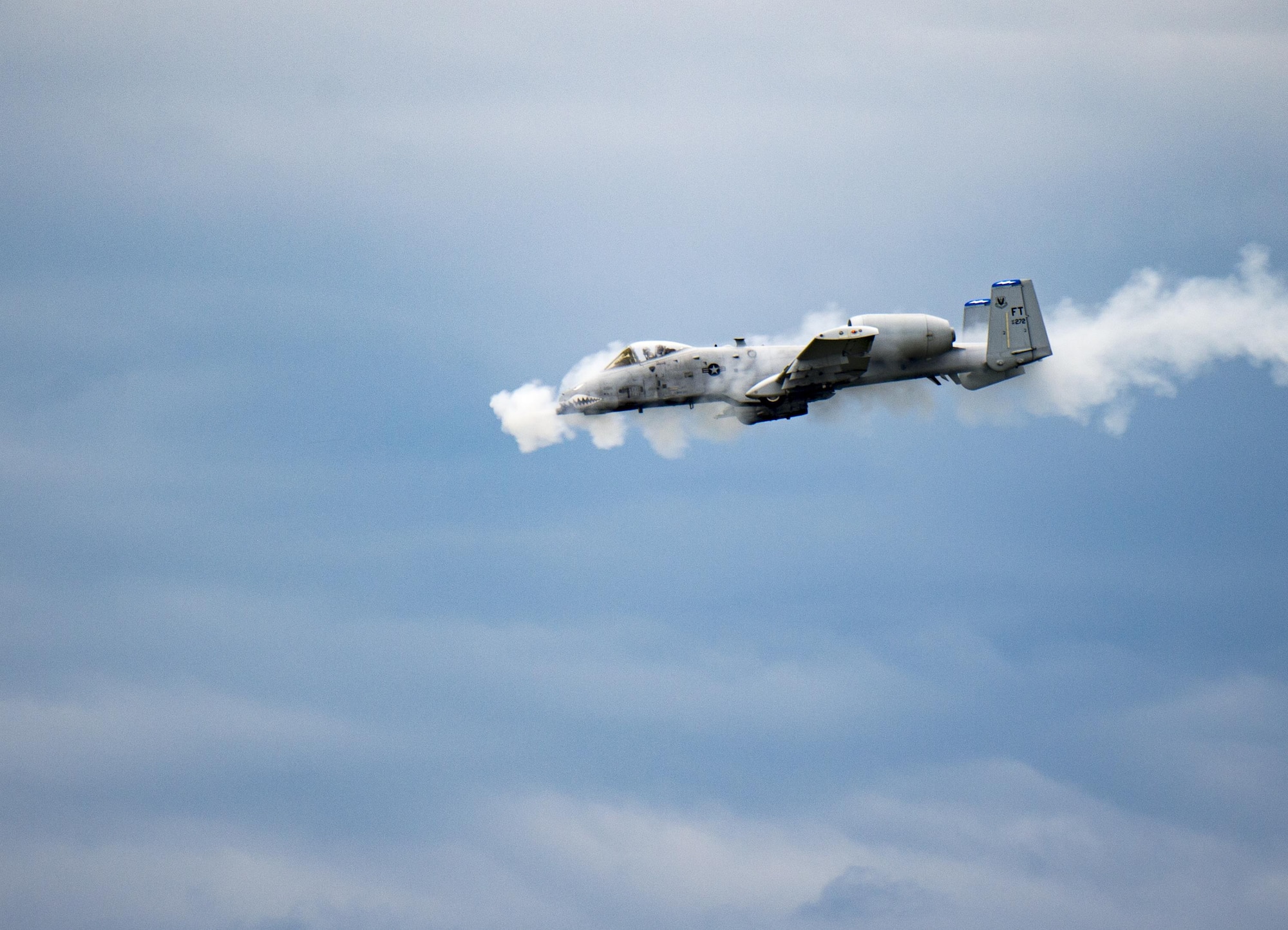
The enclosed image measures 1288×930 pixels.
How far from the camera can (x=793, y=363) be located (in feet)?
251

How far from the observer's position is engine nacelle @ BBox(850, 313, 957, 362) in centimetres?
7756

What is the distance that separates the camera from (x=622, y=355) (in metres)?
80.2

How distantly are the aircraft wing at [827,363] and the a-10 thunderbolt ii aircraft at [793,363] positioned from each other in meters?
0.07

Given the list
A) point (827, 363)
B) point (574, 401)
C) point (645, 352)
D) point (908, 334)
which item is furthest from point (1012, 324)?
point (574, 401)

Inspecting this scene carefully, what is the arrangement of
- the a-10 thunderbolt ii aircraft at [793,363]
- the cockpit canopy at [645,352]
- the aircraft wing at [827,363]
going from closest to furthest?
the aircraft wing at [827,363], the a-10 thunderbolt ii aircraft at [793,363], the cockpit canopy at [645,352]

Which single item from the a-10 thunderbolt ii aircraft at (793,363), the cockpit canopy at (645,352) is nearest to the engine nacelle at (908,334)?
the a-10 thunderbolt ii aircraft at (793,363)

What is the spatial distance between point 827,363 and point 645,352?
31.4 ft

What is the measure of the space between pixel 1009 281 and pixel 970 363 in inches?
182

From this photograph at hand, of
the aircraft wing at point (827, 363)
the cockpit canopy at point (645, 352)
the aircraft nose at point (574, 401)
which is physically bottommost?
the aircraft wing at point (827, 363)

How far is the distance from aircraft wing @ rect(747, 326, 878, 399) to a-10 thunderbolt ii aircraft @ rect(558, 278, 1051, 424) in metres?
0.07

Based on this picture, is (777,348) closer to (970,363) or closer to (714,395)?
(714,395)

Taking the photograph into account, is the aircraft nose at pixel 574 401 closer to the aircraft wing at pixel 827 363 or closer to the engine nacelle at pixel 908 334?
the aircraft wing at pixel 827 363

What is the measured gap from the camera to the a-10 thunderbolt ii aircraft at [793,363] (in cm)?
7769

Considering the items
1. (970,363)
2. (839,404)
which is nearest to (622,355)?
(839,404)
